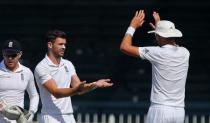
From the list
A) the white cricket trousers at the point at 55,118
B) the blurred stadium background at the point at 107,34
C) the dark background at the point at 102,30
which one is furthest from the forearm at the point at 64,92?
the dark background at the point at 102,30

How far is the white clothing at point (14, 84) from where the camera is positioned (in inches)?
357

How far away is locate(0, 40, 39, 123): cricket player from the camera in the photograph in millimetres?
8969

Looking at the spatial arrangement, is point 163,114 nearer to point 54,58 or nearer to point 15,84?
point 54,58

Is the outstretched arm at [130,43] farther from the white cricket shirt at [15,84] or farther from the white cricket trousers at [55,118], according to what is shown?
the white cricket shirt at [15,84]

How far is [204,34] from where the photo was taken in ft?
60.2

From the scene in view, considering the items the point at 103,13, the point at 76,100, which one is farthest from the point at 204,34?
the point at 76,100

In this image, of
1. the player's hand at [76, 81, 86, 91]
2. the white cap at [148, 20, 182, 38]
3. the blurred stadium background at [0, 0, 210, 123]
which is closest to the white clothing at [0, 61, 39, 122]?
the player's hand at [76, 81, 86, 91]

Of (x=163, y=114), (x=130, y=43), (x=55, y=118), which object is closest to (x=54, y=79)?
(x=55, y=118)

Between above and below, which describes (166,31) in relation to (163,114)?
above

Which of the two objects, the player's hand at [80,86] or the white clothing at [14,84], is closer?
the player's hand at [80,86]

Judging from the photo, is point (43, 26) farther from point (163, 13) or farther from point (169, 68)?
point (169, 68)

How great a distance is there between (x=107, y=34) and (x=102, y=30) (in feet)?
0.48

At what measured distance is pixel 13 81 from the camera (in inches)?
359

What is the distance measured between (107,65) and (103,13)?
1200mm
